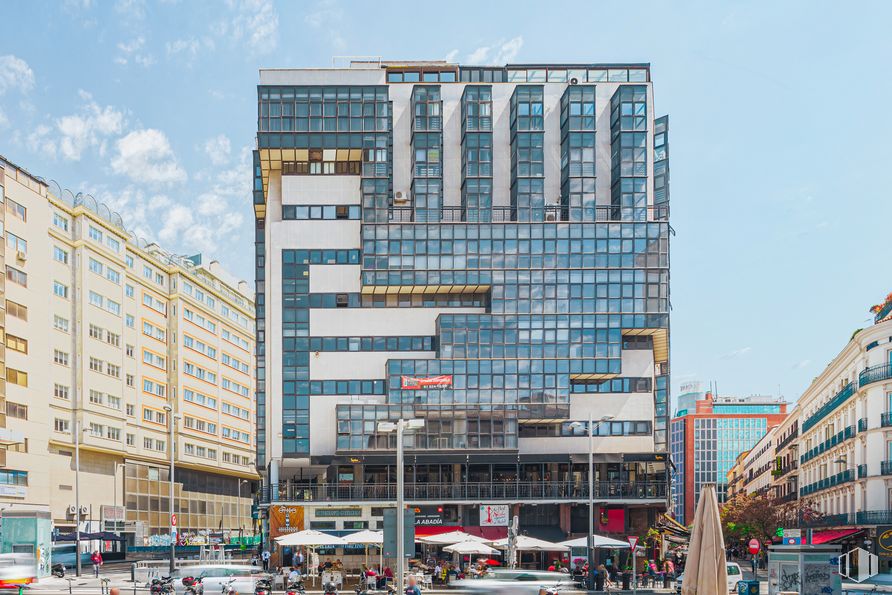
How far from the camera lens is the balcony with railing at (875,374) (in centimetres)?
5541

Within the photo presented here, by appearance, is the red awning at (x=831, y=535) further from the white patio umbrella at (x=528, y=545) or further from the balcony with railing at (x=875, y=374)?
the white patio umbrella at (x=528, y=545)

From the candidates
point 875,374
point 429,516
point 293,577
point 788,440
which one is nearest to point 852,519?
point 875,374

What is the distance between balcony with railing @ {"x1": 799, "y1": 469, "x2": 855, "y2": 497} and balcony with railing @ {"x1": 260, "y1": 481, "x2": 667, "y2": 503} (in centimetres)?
1184

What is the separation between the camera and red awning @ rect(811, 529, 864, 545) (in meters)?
53.8

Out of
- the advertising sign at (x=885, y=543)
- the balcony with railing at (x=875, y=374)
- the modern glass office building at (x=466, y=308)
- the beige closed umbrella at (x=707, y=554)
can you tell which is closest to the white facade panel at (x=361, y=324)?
the modern glass office building at (x=466, y=308)

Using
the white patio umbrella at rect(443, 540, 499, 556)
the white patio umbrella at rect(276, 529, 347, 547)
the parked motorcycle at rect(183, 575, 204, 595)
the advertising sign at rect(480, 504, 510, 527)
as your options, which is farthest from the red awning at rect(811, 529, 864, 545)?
the parked motorcycle at rect(183, 575, 204, 595)

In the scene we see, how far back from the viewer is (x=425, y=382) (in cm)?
6631

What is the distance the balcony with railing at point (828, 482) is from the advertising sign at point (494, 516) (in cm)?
2310

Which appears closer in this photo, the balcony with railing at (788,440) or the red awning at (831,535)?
the red awning at (831,535)

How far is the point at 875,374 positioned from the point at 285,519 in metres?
40.5

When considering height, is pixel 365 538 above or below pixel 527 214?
below

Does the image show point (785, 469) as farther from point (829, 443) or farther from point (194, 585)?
point (194, 585)

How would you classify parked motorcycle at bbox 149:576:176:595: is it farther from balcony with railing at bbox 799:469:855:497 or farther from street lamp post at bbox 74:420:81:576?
balcony with railing at bbox 799:469:855:497

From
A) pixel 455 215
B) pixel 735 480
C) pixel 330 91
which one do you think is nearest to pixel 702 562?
pixel 455 215
